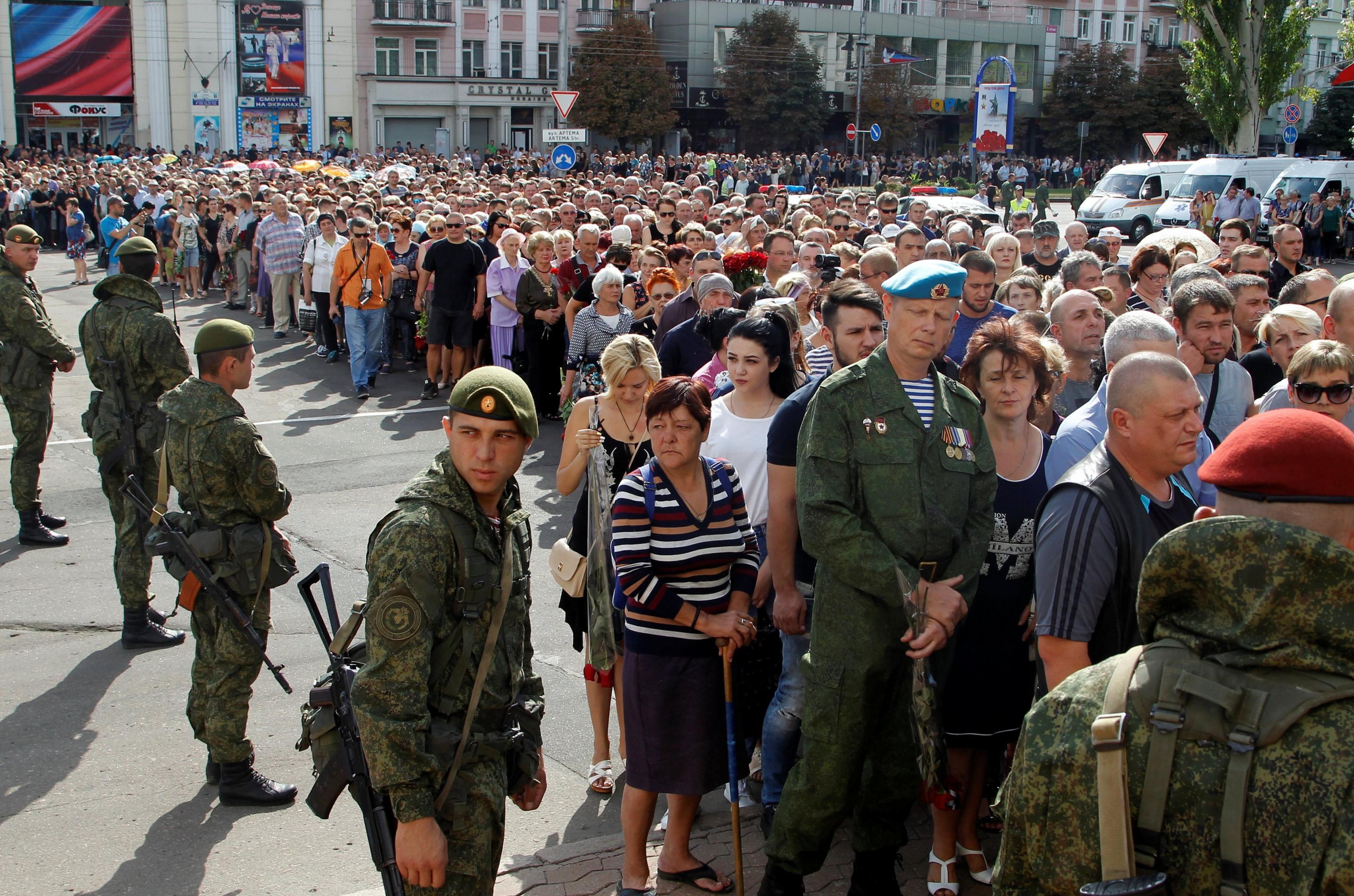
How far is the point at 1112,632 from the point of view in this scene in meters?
3.22

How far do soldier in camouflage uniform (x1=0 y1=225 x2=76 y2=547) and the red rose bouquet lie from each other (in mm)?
4850

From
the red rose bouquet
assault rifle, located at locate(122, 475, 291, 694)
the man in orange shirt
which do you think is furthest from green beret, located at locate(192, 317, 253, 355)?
the man in orange shirt

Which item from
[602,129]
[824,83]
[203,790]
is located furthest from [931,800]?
[824,83]

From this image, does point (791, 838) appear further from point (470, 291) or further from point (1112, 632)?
point (470, 291)

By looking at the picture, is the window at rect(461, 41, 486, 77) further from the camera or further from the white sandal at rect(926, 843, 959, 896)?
the white sandal at rect(926, 843, 959, 896)

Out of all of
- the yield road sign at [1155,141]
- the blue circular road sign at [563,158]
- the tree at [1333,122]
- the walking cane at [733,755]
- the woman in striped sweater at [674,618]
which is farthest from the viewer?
the tree at [1333,122]

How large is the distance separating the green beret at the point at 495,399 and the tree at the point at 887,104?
66.9 metres

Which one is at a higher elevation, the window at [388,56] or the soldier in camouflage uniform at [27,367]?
the window at [388,56]

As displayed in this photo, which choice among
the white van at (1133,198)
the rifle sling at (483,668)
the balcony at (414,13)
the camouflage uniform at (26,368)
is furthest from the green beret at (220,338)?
the balcony at (414,13)

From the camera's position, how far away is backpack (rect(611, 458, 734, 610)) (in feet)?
13.7

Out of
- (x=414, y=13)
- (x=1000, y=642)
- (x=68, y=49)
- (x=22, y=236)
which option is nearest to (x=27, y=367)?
(x=22, y=236)

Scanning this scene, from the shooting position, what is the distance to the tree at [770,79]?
63.8 m

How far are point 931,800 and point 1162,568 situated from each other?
2151 mm

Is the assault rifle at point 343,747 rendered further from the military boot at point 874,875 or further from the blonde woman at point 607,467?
the military boot at point 874,875
